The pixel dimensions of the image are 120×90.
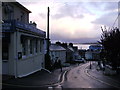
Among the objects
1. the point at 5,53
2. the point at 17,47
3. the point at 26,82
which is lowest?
the point at 26,82

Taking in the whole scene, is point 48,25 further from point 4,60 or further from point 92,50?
point 92,50

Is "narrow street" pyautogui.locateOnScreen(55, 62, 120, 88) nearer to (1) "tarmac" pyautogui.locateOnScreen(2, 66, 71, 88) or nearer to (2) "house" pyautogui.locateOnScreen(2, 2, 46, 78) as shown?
(1) "tarmac" pyautogui.locateOnScreen(2, 66, 71, 88)

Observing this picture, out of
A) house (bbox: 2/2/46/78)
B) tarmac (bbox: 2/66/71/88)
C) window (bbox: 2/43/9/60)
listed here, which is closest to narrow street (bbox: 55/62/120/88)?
A: tarmac (bbox: 2/66/71/88)

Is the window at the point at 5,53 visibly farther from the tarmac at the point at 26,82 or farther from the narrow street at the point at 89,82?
the narrow street at the point at 89,82

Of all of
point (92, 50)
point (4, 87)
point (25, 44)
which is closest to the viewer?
point (4, 87)

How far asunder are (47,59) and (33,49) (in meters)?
8.52

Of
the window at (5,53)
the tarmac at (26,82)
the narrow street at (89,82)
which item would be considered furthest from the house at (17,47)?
the narrow street at (89,82)

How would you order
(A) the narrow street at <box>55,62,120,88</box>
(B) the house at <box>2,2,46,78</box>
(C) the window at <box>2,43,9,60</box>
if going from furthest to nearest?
1. (C) the window at <box>2,43,9,60</box>
2. (B) the house at <box>2,2,46,78</box>
3. (A) the narrow street at <box>55,62,120,88</box>

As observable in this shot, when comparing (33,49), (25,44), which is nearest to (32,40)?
(33,49)

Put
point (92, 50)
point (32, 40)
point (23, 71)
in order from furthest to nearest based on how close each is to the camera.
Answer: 1. point (92, 50)
2. point (32, 40)
3. point (23, 71)

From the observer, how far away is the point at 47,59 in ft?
102

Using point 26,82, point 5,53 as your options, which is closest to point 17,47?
point 5,53

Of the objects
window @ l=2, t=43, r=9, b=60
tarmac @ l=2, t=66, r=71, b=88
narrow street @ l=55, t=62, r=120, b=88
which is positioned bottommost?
narrow street @ l=55, t=62, r=120, b=88

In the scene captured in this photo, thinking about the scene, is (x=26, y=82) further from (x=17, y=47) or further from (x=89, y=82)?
(x=89, y=82)
